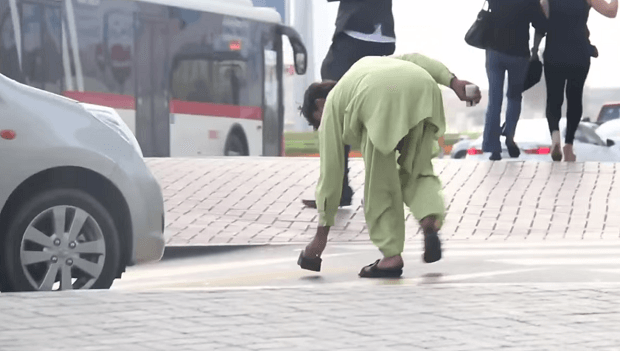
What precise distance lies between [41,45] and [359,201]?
7.89m

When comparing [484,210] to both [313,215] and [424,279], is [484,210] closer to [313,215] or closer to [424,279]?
[313,215]

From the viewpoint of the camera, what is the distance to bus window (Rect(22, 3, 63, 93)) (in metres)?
19.5

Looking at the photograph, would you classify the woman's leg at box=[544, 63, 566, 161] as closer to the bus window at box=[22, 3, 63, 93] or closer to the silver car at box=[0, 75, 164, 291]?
the bus window at box=[22, 3, 63, 93]

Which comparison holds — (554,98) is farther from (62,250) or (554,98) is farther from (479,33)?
(62,250)

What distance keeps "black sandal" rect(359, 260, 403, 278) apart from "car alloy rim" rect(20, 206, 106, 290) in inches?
61.0

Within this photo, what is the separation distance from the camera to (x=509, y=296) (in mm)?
7473

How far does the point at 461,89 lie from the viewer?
8383mm

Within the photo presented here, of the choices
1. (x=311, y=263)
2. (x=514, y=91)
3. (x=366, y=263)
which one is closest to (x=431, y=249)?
(x=311, y=263)

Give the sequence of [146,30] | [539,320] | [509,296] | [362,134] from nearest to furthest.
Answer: [539,320] → [509,296] → [362,134] → [146,30]

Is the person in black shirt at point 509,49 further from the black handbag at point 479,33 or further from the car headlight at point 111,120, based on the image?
the car headlight at point 111,120

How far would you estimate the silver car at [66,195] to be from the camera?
780cm

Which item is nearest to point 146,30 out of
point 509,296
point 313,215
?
point 313,215

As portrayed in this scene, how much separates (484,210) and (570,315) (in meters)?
5.84

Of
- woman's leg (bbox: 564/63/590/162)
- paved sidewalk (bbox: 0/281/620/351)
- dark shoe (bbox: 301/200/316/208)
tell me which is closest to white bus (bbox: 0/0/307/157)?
woman's leg (bbox: 564/63/590/162)
